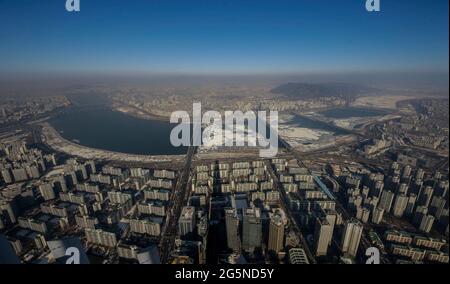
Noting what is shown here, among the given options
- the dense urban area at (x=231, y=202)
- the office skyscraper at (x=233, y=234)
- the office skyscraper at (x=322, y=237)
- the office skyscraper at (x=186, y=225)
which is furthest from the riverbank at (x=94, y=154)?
the office skyscraper at (x=322, y=237)

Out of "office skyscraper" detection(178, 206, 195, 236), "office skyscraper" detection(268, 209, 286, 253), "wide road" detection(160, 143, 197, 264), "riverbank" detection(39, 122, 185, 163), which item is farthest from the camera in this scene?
"riverbank" detection(39, 122, 185, 163)

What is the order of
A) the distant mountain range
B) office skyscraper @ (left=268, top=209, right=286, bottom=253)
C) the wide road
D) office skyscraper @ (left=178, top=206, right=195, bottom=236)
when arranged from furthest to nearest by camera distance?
Result: the distant mountain range < office skyscraper @ (left=178, top=206, right=195, bottom=236) < the wide road < office skyscraper @ (left=268, top=209, right=286, bottom=253)

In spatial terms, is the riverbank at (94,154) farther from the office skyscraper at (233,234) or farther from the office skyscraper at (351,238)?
the office skyscraper at (351,238)

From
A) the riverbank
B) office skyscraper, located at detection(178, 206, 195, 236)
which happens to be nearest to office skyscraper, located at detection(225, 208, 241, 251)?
office skyscraper, located at detection(178, 206, 195, 236)

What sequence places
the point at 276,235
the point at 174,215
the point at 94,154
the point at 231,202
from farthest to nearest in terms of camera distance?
the point at 94,154 → the point at 231,202 → the point at 174,215 → the point at 276,235

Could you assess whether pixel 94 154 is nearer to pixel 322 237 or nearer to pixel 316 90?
pixel 322 237

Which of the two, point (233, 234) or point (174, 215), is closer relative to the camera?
point (233, 234)

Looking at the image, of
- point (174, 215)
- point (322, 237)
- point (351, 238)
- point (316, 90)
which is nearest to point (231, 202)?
point (174, 215)

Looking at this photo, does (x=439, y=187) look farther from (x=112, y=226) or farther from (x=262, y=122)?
(x=262, y=122)

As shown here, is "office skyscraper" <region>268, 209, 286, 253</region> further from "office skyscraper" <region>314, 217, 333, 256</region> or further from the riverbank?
the riverbank
